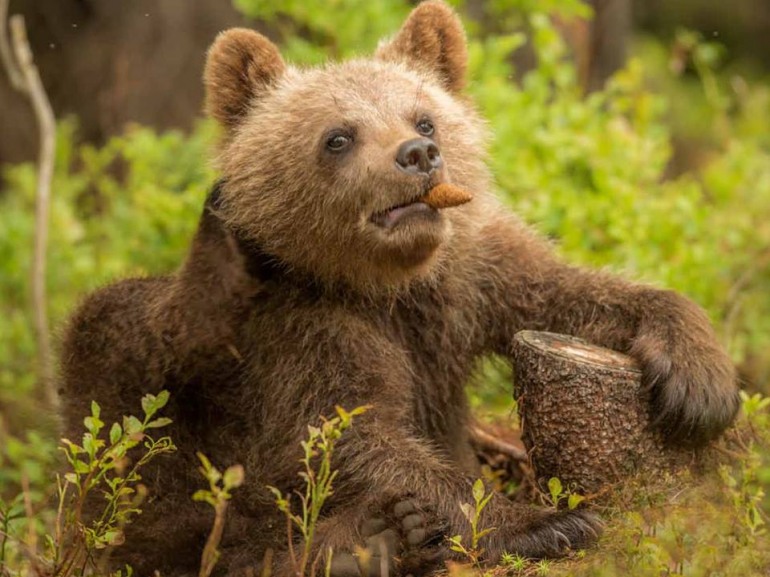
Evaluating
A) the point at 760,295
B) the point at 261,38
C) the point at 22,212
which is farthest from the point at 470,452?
the point at 22,212

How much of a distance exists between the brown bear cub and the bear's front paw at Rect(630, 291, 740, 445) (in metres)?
0.01

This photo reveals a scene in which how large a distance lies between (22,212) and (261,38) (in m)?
5.68

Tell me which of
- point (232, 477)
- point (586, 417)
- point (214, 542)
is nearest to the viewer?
point (232, 477)

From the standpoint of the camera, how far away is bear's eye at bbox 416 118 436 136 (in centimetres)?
616

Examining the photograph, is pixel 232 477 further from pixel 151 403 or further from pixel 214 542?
pixel 151 403

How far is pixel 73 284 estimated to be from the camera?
34.1ft

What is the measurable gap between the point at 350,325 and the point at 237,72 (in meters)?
1.51

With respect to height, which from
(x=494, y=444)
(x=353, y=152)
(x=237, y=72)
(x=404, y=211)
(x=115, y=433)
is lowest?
(x=494, y=444)

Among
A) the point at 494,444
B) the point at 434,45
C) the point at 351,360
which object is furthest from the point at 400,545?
the point at 434,45

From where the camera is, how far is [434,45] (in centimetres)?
678

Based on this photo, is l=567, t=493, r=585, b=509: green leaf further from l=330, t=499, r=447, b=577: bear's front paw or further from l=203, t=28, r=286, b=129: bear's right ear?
l=203, t=28, r=286, b=129: bear's right ear

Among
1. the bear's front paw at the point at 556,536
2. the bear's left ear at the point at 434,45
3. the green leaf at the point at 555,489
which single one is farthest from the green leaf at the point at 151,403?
the bear's left ear at the point at 434,45

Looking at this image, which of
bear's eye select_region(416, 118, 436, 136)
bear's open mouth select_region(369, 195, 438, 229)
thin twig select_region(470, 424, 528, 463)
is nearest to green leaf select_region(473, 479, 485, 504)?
bear's open mouth select_region(369, 195, 438, 229)

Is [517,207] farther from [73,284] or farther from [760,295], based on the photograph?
[73,284]
